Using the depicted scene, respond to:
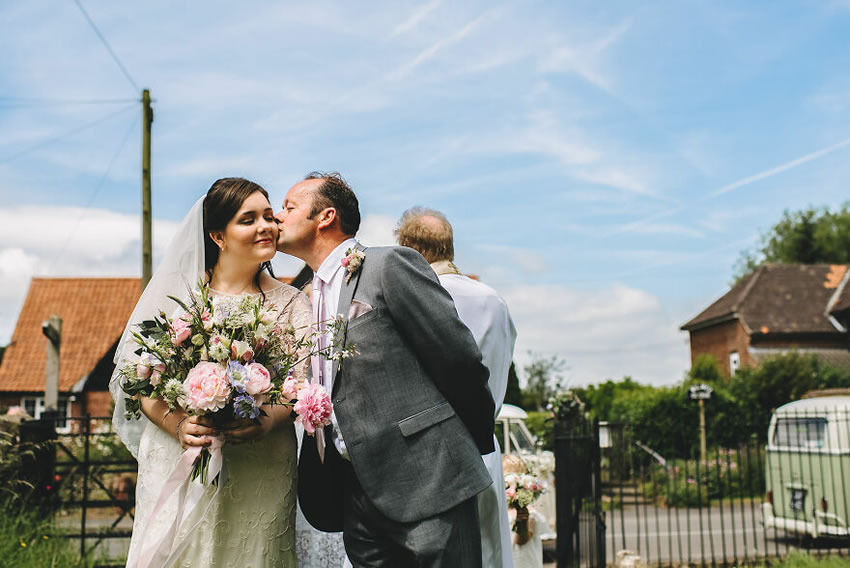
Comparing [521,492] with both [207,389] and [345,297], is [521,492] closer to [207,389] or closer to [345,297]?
[345,297]

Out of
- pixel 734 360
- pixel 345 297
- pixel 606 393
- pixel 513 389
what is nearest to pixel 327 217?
pixel 345 297

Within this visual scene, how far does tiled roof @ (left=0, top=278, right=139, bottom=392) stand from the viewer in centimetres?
2848

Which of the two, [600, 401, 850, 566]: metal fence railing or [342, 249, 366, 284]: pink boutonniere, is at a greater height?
[342, 249, 366, 284]: pink boutonniere

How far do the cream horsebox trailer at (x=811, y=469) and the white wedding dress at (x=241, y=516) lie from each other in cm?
968

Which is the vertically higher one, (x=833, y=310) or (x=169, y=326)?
(x=833, y=310)

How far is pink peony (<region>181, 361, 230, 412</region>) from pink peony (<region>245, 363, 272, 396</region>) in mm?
81

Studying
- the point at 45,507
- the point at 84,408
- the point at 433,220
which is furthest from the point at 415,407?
the point at 84,408

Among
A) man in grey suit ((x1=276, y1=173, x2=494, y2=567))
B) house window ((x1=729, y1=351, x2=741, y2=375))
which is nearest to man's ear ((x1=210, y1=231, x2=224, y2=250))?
man in grey suit ((x1=276, y1=173, x2=494, y2=567))

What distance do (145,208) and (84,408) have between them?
16.7 metres

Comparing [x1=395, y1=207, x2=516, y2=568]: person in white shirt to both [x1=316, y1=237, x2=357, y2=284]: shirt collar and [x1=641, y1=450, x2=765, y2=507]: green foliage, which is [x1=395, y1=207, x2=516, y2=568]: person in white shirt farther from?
[x1=641, y1=450, x2=765, y2=507]: green foliage

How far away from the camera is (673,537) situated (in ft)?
46.8

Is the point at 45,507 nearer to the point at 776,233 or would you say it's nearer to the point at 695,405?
the point at 695,405

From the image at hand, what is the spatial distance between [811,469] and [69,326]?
2591 cm

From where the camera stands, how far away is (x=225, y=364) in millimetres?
3031
